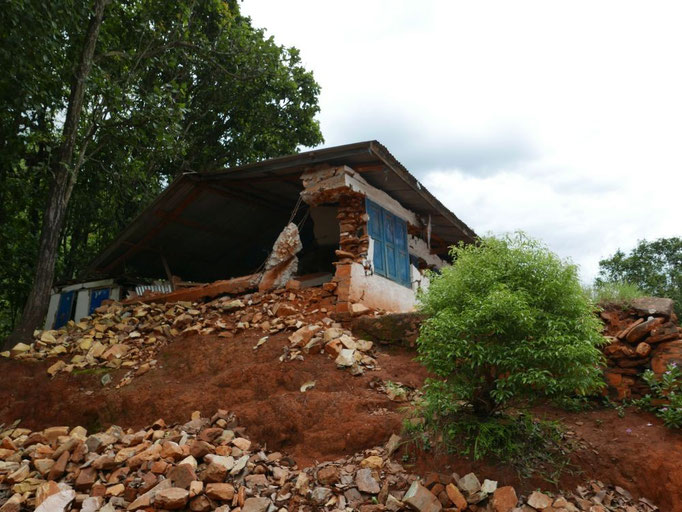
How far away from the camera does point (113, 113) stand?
403 inches

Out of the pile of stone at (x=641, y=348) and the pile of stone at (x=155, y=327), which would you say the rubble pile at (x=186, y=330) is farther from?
the pile of stone at (x=641, y=348)

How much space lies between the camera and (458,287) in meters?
4.20

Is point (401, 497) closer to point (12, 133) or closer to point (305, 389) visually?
point (305, 389)

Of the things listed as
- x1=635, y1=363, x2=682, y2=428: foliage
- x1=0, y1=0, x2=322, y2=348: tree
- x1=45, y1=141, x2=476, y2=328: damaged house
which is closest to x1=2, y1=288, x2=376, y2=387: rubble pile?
x1=45, y1=141, x2=476, y2=328: damaged house

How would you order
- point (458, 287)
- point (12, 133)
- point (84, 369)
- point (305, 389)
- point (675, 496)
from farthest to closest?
point (12, 133), point (84, 369), point (305, 389), point (458, 287), point (675, 496)

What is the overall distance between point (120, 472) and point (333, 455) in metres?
1.87

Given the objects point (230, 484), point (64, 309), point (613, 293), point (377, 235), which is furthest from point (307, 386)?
point (64, 309)

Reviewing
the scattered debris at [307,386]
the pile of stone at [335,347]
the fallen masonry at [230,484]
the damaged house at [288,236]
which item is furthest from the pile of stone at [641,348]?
the damaged house at [288,236]

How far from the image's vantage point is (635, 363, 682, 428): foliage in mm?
4098

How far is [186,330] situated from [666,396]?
21.6ft

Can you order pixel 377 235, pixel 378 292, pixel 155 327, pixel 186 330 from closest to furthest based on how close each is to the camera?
pixel 186 330, pixel 155 327, pixel 378 292, pixel 377 235

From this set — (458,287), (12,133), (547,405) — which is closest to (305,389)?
(458,287)

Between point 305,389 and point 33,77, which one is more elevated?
point 33,77

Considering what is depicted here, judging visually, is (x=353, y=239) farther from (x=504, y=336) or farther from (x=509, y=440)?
(x=509, y=440)
